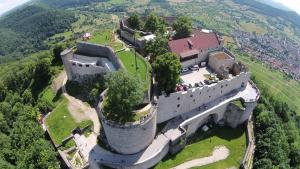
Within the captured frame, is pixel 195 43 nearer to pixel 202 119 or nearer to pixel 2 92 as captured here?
pixel 202 119

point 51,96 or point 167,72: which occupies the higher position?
point 167,72

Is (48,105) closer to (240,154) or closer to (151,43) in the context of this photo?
(151,43)

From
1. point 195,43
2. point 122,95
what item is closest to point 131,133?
point 122,95

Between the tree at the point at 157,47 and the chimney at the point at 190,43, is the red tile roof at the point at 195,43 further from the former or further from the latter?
the tree at the point at 157,47

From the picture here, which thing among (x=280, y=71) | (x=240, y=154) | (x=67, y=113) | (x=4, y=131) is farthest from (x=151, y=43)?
(x=280, y=71)

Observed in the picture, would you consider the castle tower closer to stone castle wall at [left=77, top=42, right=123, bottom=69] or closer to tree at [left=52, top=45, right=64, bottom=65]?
stone castle wall at [left=77, top=42, right=123, bottom=69]

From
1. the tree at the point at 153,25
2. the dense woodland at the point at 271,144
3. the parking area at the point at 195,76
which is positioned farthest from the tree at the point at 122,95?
the dense woodland at the point at 271,144
